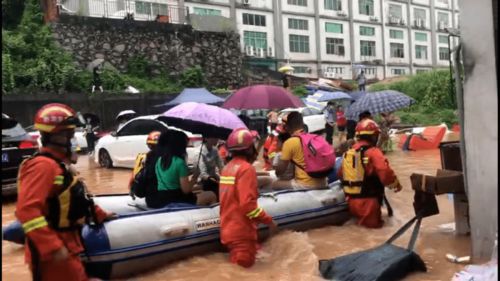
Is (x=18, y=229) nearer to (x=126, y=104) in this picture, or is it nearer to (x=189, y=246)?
(x=189, y=246)

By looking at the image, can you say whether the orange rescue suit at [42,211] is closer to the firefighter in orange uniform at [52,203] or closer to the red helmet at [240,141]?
the firefighter in orange uniform at [52,203]

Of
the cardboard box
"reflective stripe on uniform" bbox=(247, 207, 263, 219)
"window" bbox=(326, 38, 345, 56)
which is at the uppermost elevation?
"window" bbox=(326, 38, 345, 56)

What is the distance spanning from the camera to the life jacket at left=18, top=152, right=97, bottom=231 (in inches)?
136

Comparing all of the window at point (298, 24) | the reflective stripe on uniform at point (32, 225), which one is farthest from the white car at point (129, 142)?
the window at point (298, 24)

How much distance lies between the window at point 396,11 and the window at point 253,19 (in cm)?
1493

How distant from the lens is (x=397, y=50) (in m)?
48.6

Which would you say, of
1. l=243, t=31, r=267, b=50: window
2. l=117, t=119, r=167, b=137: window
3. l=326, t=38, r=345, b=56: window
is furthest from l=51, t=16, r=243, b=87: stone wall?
l=326, t=38, r=345, b=56: window

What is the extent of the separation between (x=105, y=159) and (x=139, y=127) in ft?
4.79

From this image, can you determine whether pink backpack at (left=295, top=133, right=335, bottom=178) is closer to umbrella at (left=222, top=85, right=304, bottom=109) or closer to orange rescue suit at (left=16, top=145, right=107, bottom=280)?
umbrella at (left=222, top=85, right=304, bottom=109)

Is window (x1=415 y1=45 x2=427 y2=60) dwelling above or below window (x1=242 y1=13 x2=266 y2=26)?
below

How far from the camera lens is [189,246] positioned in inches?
225

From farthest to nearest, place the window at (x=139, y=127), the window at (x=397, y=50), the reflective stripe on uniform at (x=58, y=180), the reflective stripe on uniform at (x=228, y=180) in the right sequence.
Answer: the window at (x=397, y=50)
the window at (x=139, y=127)
the reflective stripe on uniform at (x=228, y=180)
the reflective stripe on uniform at (x=58, y=180)

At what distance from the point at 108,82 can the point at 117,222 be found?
19228 millimetres

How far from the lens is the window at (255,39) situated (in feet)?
124
